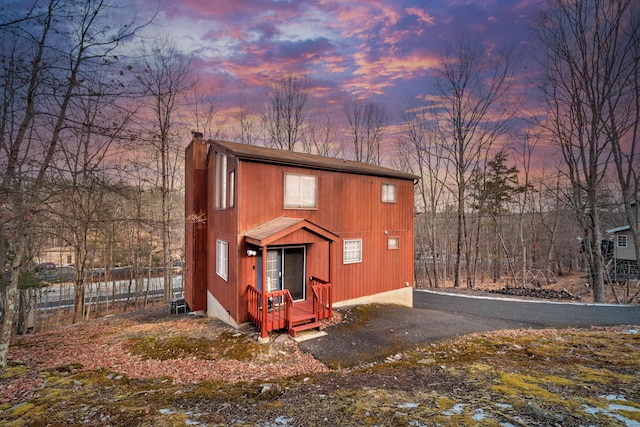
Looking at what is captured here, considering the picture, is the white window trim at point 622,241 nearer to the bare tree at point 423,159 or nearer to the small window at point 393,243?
the bare tree at point 423,159

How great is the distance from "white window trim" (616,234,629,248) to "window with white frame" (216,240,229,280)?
33.9m

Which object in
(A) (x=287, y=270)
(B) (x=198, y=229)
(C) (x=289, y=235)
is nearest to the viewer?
(C) (x=289, y=235)

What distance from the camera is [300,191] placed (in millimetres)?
9734

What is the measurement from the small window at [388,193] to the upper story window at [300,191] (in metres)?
3.60

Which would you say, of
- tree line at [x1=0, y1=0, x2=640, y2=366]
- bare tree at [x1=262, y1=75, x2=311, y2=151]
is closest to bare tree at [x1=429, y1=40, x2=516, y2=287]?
tree line at [x1=0, y1=0, x2=640, y2=366]

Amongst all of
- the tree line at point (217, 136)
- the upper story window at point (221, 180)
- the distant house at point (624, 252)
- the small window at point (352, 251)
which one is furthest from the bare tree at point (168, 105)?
the distant house at point (624, 252)

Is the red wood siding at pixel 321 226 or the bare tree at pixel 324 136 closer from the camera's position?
the red wood siding at pixel 321 226

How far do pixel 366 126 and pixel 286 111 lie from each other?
7.51 metres

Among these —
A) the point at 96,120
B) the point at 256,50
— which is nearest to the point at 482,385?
the point at 96,120

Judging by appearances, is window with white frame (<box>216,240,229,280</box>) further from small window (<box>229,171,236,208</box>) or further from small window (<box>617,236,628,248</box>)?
small window (<box>617,236,628,248</box>)

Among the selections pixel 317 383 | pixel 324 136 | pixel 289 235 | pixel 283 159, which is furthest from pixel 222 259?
pixel 324 136

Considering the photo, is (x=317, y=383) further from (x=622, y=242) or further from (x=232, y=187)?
(x=622, y=242)

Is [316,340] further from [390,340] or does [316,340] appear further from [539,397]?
[539,397]

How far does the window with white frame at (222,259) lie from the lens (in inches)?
365
